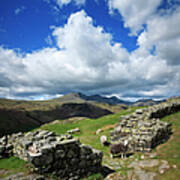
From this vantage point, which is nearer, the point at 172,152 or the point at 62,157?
the point at 62,157

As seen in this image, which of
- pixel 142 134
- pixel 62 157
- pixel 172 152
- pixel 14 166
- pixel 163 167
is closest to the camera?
pixel 62 157

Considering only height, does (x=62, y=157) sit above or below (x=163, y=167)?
above

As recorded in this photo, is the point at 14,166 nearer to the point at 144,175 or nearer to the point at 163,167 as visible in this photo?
the point at 144,175

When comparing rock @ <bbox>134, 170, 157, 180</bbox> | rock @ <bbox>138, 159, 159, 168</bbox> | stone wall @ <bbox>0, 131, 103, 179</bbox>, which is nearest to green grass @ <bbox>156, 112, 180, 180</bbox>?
rock @ <bbox>134, 170, 157, 180</bbox>

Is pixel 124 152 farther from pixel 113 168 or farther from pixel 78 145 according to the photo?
pixel 78 145

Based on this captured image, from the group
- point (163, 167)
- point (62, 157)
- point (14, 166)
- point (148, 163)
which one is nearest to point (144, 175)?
point (163, 167)

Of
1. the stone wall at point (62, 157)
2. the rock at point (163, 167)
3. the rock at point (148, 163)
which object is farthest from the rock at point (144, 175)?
the stone wall at point (62, 157)

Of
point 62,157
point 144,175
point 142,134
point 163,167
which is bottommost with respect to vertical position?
point 144,175

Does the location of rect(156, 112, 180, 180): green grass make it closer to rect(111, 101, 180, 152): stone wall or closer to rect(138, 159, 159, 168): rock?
rect(111, 101, 180, 152): stone wall

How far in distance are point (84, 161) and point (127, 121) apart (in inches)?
529

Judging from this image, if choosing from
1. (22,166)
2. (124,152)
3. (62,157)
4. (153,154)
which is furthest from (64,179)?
(153,154)

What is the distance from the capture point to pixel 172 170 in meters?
10.3

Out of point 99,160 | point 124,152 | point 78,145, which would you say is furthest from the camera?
point 124,152

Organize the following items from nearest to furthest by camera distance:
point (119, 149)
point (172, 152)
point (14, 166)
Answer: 1. point (14, 166)
2. point (172, 152)
3. point (119, 149)
